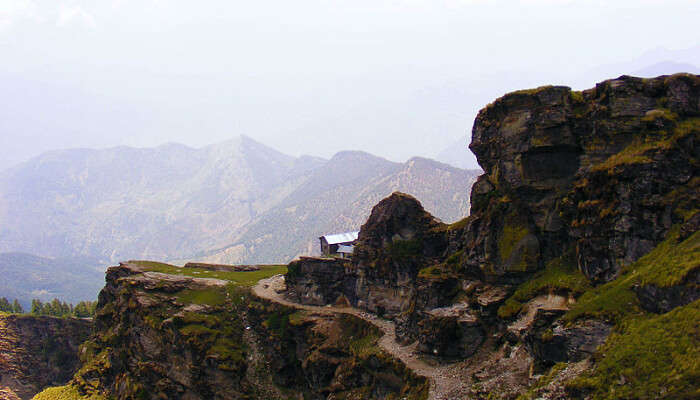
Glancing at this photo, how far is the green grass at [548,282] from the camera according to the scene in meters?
64.9

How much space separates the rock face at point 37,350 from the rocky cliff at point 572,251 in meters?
102

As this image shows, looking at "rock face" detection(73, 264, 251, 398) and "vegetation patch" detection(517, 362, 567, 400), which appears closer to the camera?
"vegetation patch" detection(517, 362, 567, 400)

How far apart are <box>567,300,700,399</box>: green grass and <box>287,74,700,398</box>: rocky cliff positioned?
12cm

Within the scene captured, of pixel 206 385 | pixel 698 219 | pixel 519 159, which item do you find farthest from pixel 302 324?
pixel 698 219

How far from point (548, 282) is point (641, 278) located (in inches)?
704

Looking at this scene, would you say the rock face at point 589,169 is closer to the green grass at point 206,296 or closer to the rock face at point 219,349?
the rock face at point 219,349

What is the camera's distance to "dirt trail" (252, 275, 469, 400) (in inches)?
2574

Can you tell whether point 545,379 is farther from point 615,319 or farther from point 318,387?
point 318,387

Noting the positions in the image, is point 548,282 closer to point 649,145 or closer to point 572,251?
point 572,251

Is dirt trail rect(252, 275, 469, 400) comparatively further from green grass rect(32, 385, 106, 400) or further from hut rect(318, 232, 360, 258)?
green grass rect(32, 385, 106, 400)

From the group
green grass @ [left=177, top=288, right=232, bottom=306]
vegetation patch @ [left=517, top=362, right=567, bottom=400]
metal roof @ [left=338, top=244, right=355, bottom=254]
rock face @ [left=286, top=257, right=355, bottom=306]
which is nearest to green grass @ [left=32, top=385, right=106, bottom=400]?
green grass @ [left=177, top=288, right=232, bottom=306]

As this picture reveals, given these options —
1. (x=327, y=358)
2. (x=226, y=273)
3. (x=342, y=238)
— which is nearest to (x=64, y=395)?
(x=226, y=273)

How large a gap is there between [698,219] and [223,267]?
115m

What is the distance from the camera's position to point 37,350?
14438 cm
